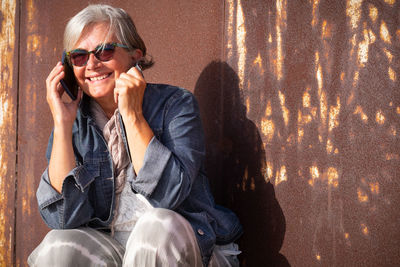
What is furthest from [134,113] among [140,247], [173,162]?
[140,247]

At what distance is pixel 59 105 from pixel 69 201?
1.77ft

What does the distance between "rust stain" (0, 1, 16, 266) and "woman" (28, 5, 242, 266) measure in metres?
1.13

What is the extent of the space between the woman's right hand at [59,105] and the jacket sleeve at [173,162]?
17.5 inches

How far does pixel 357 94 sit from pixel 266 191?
27.9 inches

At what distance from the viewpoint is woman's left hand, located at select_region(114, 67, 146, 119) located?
81.0 inches

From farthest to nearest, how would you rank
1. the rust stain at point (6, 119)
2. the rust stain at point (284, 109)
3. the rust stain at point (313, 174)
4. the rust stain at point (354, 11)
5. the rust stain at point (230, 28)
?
the rust stain at point (6, 119)
the rust stain at point (230, 28)
the rust stain at point (284, 109)
the rust stain at point (313, 174)
the rust stain at point (354, 11)

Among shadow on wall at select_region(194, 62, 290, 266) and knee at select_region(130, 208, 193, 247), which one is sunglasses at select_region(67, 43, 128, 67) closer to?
shadow on wall at select_region(194, 62, 290, 266)

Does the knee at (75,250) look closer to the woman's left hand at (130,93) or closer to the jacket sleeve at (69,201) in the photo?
the jacket sleeve at (69,201)

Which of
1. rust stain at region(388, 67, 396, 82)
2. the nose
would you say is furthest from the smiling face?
rust stain at region(388, 67, 396, 82)

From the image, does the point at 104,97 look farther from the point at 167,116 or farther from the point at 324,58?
the point at 324,58

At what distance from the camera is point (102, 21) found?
7.61ft

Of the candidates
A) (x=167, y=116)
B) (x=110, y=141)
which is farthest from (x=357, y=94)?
(x=110, y=141)

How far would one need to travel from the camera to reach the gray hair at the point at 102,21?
230 centimetres

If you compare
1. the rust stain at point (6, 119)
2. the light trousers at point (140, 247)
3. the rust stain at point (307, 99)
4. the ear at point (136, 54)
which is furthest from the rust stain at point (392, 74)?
the rust stain at point (6, 119)
